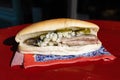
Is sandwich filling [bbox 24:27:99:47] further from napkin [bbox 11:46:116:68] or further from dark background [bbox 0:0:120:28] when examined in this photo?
dark background [bbox 0:0:120:28]

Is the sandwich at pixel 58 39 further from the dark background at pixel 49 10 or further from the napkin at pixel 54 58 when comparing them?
the dark background at pixel 49 10

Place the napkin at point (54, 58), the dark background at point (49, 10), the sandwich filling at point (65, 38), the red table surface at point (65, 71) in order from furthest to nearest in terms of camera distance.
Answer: the dark background at point (49, 10) → the sandwich filling at point (65, 38) → the napkin at point (54, 58) → the red table surface at point (65, 71)

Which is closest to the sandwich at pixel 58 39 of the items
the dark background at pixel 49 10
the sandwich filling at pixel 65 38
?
the sandwich filling at pixel 65 38

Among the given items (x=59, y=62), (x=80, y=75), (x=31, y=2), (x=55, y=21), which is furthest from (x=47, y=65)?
(x=31, y=2)

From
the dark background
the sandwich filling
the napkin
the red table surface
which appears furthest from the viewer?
the dark background

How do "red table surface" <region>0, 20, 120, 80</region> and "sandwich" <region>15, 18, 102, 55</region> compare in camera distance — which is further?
"sandwich" <region>15, 18, 102, 55</region>

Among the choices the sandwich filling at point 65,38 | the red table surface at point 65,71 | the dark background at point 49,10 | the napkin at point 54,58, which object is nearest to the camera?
the red table surface at point 65,71

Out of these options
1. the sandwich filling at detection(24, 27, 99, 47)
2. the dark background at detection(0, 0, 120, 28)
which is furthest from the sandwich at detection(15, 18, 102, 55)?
the dark background at detection(0, 0, 120, 28)

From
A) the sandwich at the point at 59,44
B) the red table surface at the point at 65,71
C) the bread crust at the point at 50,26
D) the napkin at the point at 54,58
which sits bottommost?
the red table surface at the point at 65,71
